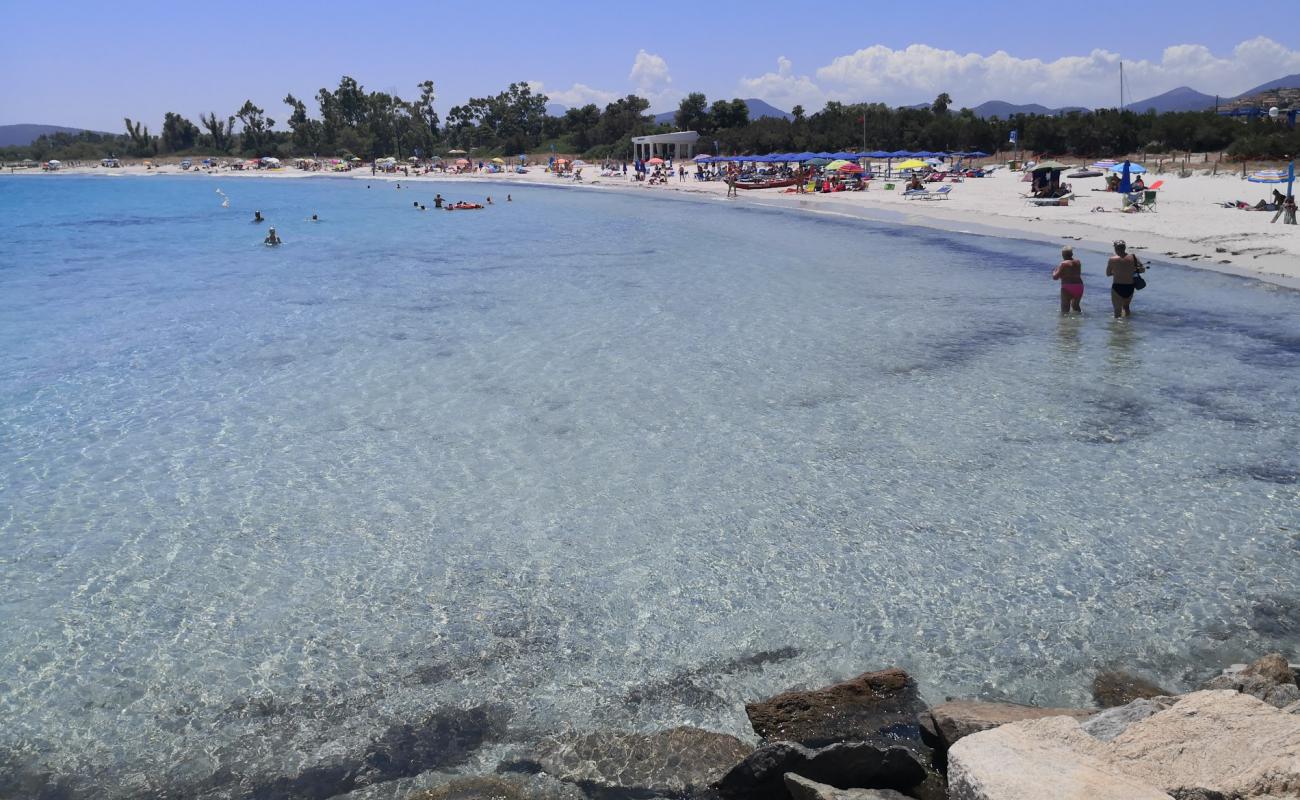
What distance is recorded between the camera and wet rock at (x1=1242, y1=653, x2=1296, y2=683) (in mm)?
5211

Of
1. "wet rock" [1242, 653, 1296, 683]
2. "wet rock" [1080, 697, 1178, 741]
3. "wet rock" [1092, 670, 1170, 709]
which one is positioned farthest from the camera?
"wet rock" [1092, 670, 1170, 709]

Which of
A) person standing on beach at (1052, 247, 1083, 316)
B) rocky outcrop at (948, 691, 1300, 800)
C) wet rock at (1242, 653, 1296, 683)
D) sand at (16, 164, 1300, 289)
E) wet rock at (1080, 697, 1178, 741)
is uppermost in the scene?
sand at (16, 164, 1300, 289)

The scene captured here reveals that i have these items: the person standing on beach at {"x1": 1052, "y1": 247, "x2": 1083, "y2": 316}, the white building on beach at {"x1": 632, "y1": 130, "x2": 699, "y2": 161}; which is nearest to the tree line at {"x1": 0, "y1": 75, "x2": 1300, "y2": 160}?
the white building on beach at {"x1": 632, "y1": 130, "x2": 699, "y2": 161}

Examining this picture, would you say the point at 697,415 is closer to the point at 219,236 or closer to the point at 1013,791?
the point at 1013,791

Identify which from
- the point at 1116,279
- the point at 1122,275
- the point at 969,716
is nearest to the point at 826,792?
the point at 969,716

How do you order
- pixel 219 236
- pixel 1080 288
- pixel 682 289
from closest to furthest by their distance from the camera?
pixel 1080 288 < pixel 682 289 < pixel 219 236

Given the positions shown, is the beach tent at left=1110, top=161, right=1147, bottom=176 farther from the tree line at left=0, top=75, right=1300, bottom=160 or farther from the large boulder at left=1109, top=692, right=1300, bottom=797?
the large boulder at left=1109, top=692, right=1300, bottom=797

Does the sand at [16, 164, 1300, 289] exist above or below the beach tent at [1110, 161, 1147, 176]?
below

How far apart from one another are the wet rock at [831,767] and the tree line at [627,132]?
47021mm

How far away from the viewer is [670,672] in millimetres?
6258

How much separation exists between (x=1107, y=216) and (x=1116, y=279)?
56.0 ft

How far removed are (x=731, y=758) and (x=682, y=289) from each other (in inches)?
674

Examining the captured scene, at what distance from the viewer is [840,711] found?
5.66 m

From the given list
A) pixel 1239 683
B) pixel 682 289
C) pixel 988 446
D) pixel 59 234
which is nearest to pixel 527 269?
pixel 682 289
